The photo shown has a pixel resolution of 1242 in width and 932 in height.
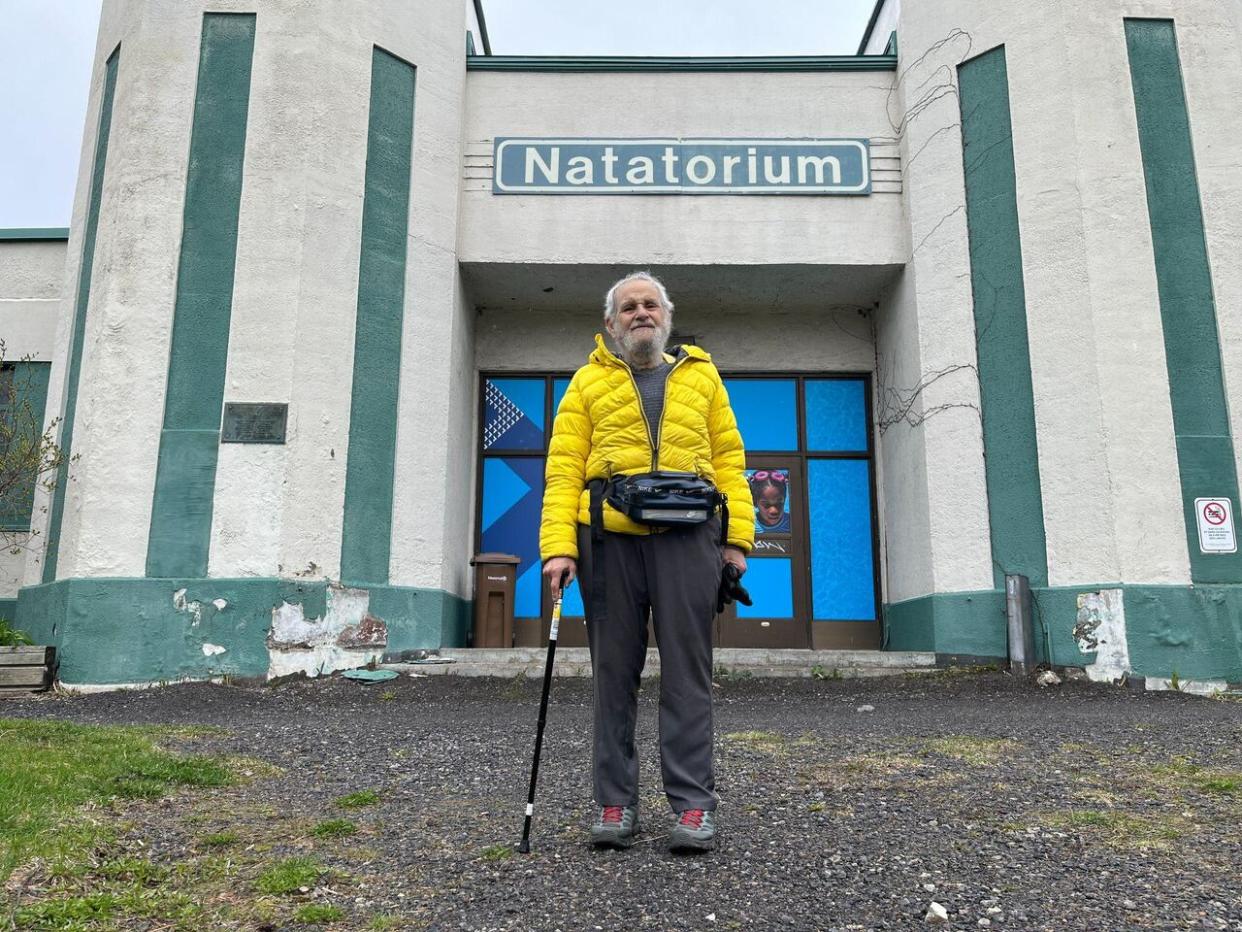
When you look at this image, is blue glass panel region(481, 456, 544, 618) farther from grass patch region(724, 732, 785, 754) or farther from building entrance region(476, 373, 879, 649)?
grass patch region(724, 732, 785, 754)

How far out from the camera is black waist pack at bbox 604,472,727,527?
333 cm

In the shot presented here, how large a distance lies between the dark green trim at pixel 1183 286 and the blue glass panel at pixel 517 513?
637 centimetres

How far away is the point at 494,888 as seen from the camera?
9.58 ft

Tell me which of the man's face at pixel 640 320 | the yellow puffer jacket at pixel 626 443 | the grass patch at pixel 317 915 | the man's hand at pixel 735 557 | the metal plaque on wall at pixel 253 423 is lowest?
the grass patch at pixel 317 915

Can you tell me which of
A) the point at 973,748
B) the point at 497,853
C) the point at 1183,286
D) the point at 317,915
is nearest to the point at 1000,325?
the point at 1183,286

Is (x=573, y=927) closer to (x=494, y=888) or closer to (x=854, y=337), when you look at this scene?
(x=494, y=888)

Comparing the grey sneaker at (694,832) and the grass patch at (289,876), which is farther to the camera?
the grey sneaker at (694,832)

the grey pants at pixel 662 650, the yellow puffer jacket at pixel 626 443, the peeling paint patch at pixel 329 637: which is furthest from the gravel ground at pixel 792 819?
the peeling paint patch at pixel 329 637

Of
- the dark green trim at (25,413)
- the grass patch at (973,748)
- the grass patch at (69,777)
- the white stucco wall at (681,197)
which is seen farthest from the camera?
the white stucco wall at (681,197)

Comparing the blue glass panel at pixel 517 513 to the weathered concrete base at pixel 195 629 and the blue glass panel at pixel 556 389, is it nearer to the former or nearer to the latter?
the blue glass panel at pixel 556 389

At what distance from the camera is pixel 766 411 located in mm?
11125

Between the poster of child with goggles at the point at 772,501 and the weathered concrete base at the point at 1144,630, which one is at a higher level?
the poster of child with goggles at the point at 772,501

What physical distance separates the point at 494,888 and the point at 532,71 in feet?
31.0

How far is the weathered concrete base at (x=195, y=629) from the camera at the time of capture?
7.89 meters
